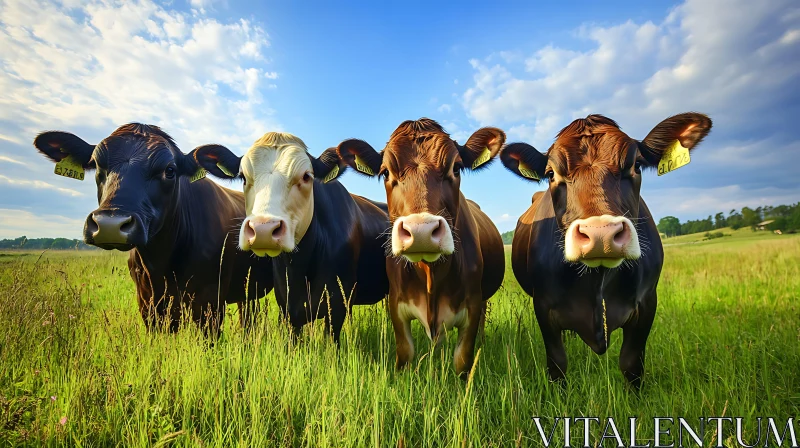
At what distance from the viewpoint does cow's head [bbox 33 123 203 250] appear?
13.4 ft

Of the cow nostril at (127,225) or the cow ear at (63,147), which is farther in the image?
the cow ear at (63,147)

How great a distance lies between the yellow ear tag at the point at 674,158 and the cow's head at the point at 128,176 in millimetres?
5595

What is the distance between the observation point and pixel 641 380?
4.16 m

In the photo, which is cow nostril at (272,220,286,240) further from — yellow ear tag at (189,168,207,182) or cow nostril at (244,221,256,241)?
yellow ear tag at (189,168,207,182)

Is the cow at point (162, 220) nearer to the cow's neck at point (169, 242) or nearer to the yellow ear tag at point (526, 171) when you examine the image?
the cow's neck at point (169, 242)

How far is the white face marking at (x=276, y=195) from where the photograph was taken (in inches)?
168

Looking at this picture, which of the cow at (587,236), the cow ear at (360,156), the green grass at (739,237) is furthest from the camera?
the green grass at (739,237)

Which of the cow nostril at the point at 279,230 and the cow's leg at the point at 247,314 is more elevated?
the cow nostril at the point at 279,230

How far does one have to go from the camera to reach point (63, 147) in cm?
520

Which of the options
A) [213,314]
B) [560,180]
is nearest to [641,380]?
[560,180]

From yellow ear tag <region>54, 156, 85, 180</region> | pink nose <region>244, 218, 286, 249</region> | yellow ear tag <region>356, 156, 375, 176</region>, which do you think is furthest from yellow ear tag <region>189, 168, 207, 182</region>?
yellow ear tag <region>356, 156, 375, 176</region>

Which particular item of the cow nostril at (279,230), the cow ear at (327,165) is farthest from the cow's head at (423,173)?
the cow nostril at (279,230)

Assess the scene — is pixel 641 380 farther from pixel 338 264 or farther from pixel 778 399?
pixel 338 264

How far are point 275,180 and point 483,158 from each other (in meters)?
2.49
